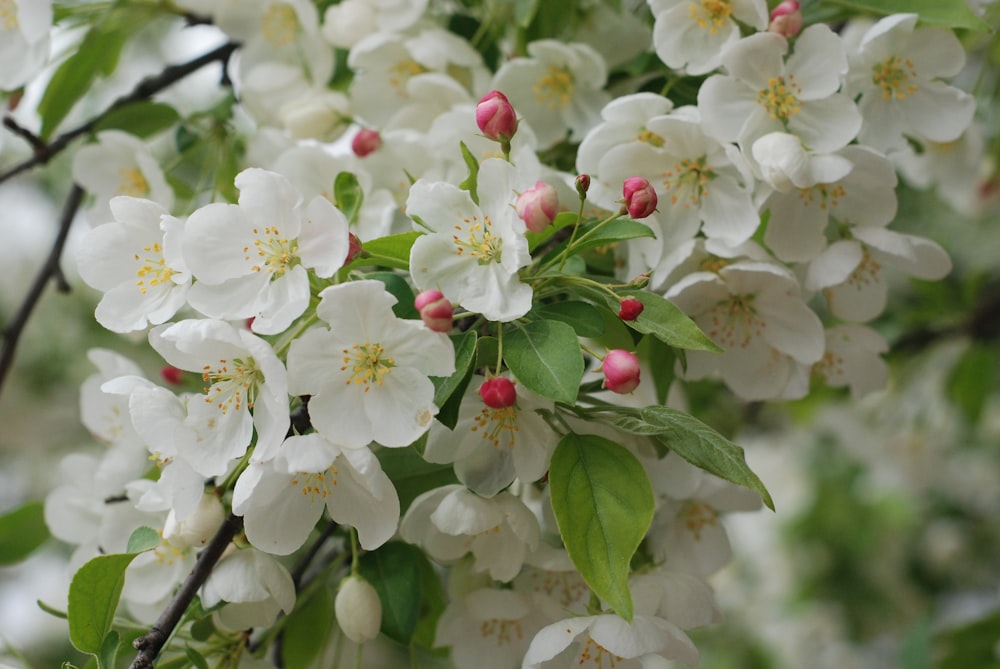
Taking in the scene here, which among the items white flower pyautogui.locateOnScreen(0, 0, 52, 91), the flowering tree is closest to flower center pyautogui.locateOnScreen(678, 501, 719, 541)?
the flowering tree

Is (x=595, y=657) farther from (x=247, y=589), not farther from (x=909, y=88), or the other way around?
(x=909, y=88)

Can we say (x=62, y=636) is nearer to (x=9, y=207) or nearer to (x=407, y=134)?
(x=9, y=207)

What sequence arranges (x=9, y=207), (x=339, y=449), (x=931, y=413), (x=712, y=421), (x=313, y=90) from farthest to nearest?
(x=9, y=207), (x=931, y=413), (x=712, y=421), (x=313, y=90), (x=339, y=449)

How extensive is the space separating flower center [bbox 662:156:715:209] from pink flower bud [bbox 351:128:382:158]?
1.23 feet

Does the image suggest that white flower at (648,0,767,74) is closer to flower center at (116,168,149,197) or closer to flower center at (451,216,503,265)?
flower center at (451,216,503,265)

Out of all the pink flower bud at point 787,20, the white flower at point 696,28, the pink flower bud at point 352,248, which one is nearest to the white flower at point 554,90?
the white flower at point 696,28

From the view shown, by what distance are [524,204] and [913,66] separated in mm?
589

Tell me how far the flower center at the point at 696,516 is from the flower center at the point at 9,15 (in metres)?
1.08

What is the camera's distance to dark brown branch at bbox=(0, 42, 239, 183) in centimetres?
134

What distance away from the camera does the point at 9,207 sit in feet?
12.9

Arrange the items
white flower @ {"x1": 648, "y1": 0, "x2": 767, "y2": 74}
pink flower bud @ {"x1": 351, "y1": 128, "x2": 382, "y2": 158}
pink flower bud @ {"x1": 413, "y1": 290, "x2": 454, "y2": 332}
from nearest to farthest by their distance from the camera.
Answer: pink flower bud @ {"x1": 413, "y1": 290, "x2": 454, "y2": 332} < white flower @ {"x1": 648, "y1": 0, "x2": 767, "y2": 74} < pink flower bud @ {"x1": 351, "y1": 128, "x2": 382, "y2": 158}

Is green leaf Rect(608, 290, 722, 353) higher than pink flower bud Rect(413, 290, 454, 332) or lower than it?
lower

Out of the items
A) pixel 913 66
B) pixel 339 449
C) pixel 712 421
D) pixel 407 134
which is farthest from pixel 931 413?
pixel 339 449

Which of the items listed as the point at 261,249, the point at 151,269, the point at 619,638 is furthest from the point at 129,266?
the point at 619,638
